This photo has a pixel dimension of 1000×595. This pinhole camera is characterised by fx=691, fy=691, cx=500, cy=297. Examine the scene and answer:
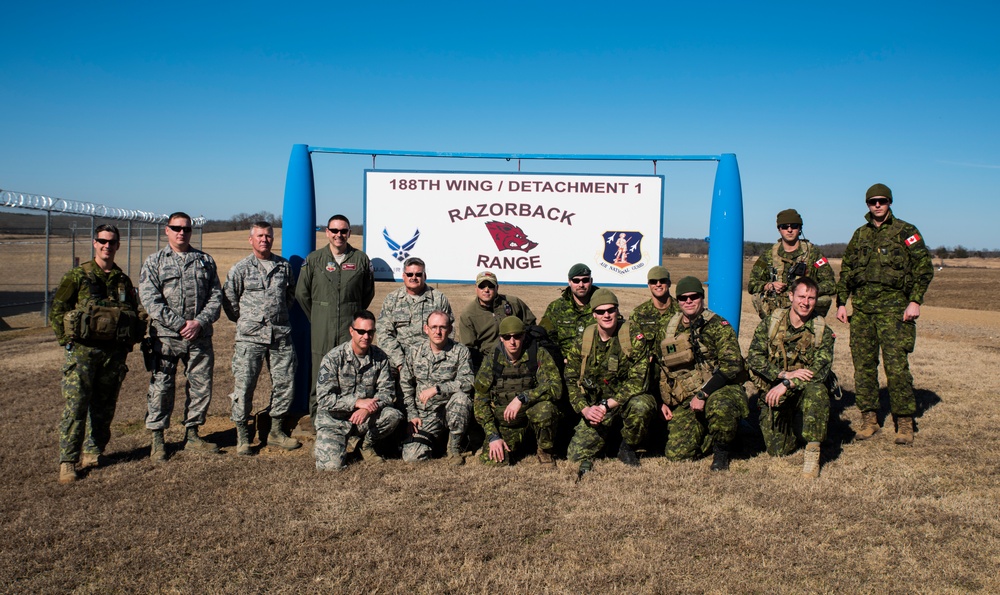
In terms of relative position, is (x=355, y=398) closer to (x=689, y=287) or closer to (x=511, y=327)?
(x=511, y=327)

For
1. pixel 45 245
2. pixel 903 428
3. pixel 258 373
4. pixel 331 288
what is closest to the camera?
pixel 258 373

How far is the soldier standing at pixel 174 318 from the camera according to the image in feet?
19.3

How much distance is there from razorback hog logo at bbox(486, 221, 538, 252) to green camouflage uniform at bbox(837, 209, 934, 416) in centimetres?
324

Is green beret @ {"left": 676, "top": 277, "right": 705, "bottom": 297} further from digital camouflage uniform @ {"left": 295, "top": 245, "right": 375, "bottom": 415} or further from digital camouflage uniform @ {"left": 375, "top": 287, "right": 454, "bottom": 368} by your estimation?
digital camouflage uniform @ {"left": 295, "top": 245, "right": 375, "bottom": 415}

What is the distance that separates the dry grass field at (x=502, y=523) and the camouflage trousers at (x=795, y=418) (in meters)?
0.18

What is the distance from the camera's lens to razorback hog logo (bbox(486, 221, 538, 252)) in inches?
297

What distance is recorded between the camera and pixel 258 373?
20.8 ft

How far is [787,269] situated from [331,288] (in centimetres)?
446

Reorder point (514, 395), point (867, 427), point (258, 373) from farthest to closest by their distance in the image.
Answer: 1. point (867, 427)
2. point (258, 373)
3. point (514, 395)

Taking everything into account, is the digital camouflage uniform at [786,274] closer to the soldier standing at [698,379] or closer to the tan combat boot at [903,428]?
the soldier standing at [698,379]

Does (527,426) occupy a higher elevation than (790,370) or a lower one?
lower

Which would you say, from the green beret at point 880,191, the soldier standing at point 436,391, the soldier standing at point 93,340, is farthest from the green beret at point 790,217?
the soldier standing at point 93,340

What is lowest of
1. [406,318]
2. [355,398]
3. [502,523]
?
[502,523]

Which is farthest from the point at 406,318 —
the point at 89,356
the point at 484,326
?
the point at 89,356
